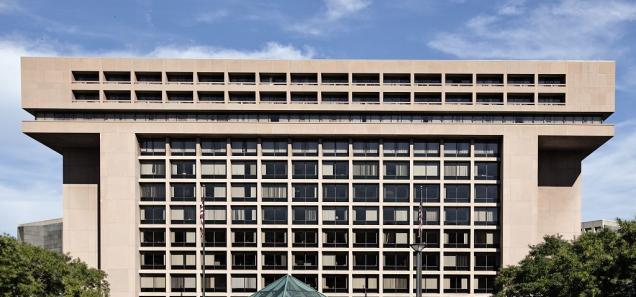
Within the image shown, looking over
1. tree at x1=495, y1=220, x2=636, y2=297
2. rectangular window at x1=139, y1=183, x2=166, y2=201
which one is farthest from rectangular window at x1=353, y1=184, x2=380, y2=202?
rectangular window at x1=139, y1=183, x2=166, y2=201

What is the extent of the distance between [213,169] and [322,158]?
42.3 ft

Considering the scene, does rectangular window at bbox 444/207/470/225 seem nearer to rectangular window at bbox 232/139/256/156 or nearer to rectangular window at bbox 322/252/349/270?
rectangular window at bbox 322/252/349/270

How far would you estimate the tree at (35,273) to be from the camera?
39.6 m

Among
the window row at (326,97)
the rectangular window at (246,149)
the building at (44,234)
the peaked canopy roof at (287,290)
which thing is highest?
the window row at (326,97)

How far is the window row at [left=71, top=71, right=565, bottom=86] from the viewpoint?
6412 centimetres

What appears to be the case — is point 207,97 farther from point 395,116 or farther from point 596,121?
point 596,121

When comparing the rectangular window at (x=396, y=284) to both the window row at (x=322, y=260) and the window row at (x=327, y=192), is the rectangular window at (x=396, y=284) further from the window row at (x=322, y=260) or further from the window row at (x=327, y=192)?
the window row at (x=327, y=192)

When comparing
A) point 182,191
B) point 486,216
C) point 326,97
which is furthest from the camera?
point 326,97

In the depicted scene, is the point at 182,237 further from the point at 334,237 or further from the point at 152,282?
the point at 334,237

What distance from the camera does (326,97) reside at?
214 feet

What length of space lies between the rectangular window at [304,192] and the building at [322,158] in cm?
13

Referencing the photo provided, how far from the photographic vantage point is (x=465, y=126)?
208 feet

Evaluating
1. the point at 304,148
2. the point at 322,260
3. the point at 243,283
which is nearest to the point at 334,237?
the point at 322,260

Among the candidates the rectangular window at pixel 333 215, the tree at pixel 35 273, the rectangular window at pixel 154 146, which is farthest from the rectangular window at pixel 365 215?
the tree at pixel 35 273
